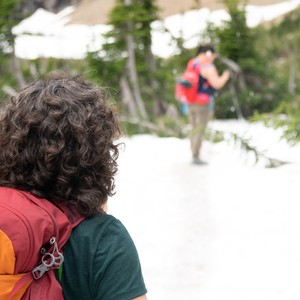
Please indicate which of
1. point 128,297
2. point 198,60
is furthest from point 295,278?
point 198,60

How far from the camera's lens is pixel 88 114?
4.62ft

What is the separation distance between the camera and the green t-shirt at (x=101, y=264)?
1.33m

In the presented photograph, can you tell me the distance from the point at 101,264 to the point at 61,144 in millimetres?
306

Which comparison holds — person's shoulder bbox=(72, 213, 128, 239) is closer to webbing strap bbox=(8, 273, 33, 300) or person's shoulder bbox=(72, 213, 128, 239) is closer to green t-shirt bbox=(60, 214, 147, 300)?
green t-shirt bbox=(60, 214, 147, 300)

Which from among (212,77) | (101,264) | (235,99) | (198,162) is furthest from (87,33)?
(101,264)

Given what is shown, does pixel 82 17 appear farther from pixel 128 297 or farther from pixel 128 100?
pixel 128 297

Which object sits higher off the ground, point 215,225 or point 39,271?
point 39,271

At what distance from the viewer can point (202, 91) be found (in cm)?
829

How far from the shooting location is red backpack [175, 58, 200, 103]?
321 inches

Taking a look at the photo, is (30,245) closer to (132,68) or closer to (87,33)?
(132,68)

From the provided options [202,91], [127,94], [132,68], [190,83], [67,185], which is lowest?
[127,94]

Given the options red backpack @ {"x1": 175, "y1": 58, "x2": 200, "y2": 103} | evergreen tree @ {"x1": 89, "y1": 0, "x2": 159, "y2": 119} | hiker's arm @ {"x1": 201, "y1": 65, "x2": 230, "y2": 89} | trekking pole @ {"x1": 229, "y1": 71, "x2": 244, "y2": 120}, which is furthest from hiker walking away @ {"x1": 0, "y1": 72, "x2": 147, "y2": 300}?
trekking pole @ {"x1": 229, "y1": 71, "x2": 244, "y2": 120}

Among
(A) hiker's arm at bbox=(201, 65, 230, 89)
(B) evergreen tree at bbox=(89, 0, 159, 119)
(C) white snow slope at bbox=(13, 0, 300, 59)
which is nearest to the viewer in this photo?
(A) hiker's arm at bbox=(201, 65, 230, 89)

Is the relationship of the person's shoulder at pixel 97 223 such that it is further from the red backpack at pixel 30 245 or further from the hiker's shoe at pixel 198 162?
the hiker's shoe at pixel 198 162
